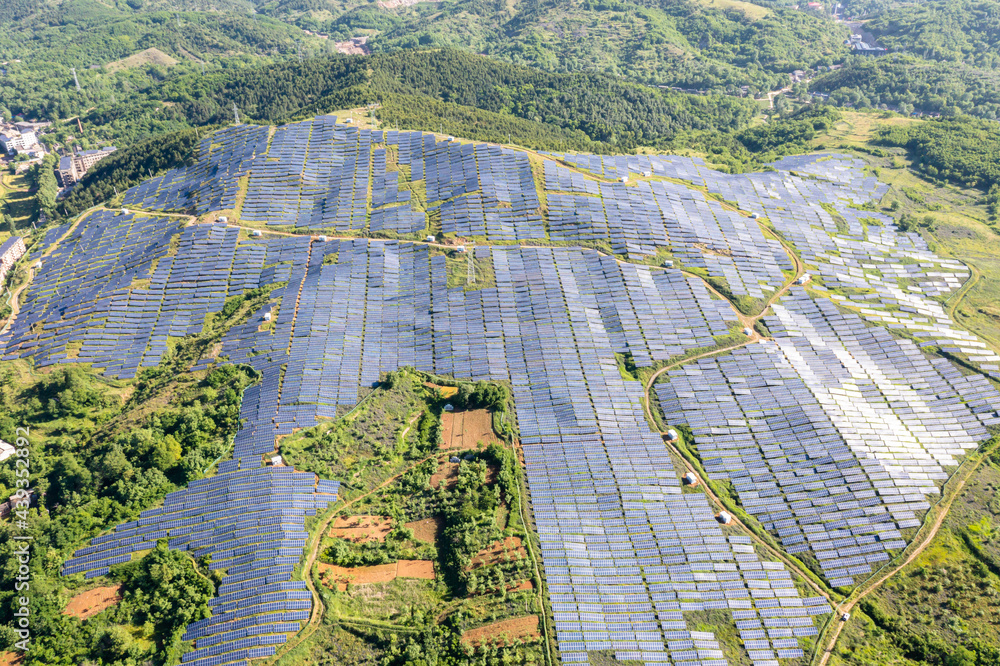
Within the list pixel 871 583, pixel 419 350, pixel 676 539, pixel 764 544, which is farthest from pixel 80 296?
pixel 871 583

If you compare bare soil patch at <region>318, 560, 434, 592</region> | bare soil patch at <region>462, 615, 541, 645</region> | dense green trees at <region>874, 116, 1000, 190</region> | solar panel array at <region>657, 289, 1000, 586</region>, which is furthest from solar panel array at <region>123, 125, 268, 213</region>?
dense green trees at <region>874, 116, 1000, 190</region>

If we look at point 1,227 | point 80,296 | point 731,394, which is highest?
point 731,394

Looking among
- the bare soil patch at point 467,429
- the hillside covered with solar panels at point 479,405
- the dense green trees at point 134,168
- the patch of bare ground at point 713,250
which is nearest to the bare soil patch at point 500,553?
the hillside covered with solar panels at point 479,405

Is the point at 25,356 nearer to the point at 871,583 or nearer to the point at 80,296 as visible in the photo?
the point at 80,296

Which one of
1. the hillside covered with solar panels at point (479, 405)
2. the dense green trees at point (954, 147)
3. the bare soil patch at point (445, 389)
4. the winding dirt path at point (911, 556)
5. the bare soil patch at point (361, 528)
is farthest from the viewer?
the dense green trees at point (954, 147)

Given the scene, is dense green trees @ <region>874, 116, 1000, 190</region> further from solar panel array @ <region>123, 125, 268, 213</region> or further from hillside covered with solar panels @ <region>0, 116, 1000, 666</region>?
solar panel array @ <region>123, 125, 268, 213</region>

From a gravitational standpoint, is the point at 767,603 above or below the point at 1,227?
above

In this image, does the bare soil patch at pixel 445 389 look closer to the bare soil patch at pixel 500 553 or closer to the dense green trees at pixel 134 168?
the bare soil patch at pixel 500 553
